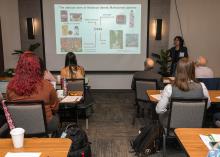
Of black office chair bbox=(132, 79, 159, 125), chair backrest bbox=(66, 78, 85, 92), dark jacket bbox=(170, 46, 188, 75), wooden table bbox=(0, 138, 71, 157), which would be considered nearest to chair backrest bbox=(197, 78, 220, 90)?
black office chair bbox=(132, 79, 159, 125)

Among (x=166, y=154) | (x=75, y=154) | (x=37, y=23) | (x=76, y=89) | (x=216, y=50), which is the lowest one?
(x=166, y=154)

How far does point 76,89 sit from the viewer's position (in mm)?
4359

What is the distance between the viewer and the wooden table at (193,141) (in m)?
1.92

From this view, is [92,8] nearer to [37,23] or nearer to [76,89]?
[37,23]

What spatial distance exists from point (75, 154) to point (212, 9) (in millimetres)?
5475

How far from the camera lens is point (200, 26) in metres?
6.81

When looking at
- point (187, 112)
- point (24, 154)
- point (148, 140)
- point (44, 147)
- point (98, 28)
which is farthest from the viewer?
point (98, 28)

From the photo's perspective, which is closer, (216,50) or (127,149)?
(127,149)

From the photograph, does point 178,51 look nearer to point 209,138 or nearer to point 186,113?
point 186,113

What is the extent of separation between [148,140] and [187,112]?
29.5 inches

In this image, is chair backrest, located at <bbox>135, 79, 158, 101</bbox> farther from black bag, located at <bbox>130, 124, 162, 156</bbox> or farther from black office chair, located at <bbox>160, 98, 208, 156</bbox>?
black office chair, located at <bbox>160, 98, 208, 156</bbox>

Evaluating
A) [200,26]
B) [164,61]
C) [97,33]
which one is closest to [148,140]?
[164,61]

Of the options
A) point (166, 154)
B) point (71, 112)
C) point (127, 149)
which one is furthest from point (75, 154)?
point (71, 112)

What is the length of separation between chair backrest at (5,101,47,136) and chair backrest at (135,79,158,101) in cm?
198
